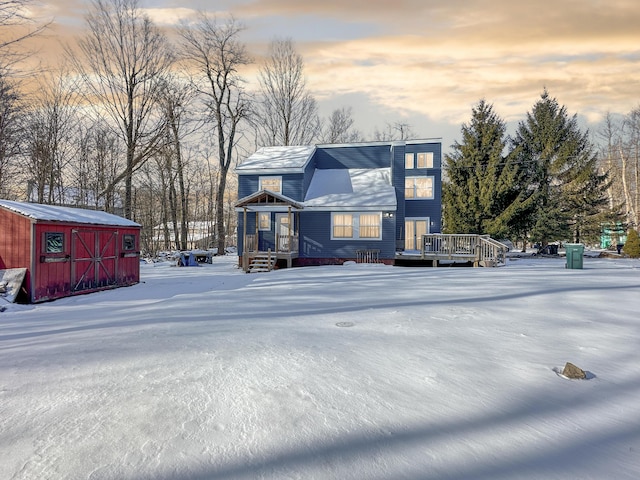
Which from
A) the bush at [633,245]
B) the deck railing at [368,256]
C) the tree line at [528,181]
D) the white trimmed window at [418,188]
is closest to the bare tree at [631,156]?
the tree line at [528,181]

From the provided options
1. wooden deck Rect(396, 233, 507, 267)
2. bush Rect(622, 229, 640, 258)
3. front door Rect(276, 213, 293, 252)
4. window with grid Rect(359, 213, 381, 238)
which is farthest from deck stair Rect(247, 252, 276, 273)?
bush Rect(622, 229, 640, 258)

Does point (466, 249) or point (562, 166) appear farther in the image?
point (562, 166)

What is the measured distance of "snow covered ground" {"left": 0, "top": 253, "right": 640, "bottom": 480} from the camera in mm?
2377

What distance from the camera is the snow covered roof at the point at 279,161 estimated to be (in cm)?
1937

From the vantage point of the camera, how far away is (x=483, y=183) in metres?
23.6

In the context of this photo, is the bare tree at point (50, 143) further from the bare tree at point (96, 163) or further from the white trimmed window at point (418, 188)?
the white trimmed window at point (418, 188)

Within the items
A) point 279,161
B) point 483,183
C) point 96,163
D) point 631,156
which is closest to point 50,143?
point 96,163

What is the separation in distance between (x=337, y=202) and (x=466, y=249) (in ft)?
21.3

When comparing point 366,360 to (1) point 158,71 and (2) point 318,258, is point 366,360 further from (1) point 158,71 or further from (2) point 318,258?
(1) point 158,71

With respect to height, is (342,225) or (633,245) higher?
(342,225)

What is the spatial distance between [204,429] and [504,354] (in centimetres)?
338

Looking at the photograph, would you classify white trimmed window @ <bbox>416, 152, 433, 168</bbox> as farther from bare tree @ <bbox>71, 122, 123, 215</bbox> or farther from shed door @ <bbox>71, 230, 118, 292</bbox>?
bare tree @ <bbox>71, 122, 123, 215</bbox>

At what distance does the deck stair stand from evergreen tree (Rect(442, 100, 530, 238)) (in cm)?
1334

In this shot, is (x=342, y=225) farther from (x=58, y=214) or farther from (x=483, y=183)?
(x=58, y=214)
